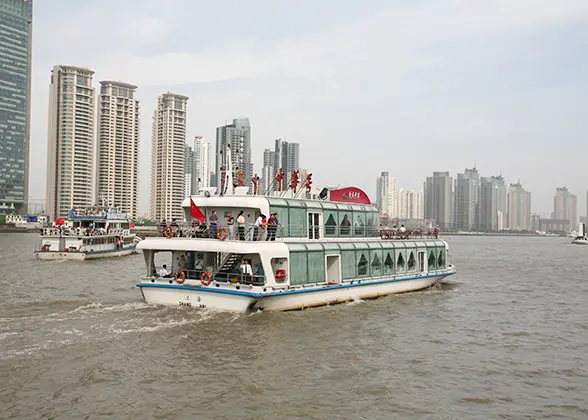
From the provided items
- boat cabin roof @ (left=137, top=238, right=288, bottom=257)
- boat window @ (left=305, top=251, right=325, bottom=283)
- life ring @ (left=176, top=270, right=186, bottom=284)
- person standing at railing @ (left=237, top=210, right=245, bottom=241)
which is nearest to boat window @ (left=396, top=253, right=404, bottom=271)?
boat window @ (left=305, top=251, right=325, bottom=283)

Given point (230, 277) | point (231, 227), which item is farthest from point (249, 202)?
point (230, 277)

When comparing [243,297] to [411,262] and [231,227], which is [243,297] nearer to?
[231,227]

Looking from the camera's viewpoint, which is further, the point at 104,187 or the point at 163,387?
the point at 104,187

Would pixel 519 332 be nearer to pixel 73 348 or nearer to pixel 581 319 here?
pixel 581 319

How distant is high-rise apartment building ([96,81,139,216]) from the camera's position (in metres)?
126

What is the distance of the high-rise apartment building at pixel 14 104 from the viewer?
14388 centimetres

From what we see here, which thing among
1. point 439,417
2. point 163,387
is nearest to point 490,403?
point 439,417

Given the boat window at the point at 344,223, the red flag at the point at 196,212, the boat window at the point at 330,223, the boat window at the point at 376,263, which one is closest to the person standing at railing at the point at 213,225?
the red flag at the point at 196,212

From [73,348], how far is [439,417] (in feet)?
31.7

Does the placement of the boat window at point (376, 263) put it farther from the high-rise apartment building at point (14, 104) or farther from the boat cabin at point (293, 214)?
the high-rise apartment building at point (14, 104)

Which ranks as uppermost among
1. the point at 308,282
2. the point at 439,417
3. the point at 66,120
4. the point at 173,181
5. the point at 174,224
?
the point at 66,120

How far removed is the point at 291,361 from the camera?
586 inches

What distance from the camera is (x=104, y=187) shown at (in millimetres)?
126500

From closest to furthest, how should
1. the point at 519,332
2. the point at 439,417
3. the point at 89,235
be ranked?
the point at 439,417 → the point at 519,332 → the point at 89,235
